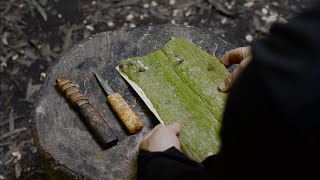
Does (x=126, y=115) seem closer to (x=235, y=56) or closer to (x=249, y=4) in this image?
(x=235, y=56)

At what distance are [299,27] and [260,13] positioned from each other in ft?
8.26

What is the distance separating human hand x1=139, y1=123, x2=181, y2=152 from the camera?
1526 millimetres

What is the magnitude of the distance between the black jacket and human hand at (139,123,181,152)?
0.61m

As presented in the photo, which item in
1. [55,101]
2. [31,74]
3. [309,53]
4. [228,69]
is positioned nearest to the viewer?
[309,53]

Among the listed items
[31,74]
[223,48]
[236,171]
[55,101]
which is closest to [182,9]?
[31,74]

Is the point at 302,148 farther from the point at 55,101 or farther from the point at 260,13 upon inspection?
the point at 260,13

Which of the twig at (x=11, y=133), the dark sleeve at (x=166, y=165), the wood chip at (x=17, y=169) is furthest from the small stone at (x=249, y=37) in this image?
the dark sleeve at (x=166, y=165)

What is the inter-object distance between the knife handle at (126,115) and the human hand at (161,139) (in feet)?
0.27

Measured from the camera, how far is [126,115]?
1714mm

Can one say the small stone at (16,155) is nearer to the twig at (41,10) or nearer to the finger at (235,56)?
the twig at (41,10)

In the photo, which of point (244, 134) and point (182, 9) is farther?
point (182, 9)

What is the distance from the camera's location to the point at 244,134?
86cm

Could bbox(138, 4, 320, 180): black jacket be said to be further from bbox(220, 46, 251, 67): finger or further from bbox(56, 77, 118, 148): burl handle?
bbox(220, 46, 251, 67): finger

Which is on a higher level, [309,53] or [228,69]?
[309,53]
